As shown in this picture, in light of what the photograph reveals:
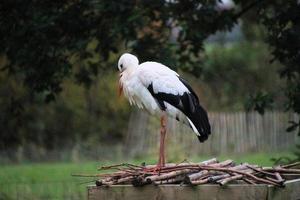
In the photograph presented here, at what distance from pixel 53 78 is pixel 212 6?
97.7 inches

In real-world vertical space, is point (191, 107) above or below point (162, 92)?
below

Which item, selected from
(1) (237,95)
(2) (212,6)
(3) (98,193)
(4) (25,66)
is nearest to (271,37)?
(2) (212,6)

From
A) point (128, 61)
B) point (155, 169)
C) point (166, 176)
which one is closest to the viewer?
point (166, 176)

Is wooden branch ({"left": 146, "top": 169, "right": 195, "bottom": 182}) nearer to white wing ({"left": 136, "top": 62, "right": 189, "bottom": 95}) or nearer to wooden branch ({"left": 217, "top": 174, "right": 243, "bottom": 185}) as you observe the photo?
wooden branch ({"left": 217, "top": 174, "right": 243, "bottom": 185})

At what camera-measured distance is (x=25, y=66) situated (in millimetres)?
11797

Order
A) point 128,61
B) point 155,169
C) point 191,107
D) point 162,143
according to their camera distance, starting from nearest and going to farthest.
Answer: point 155,169 < point 162,143 < point 191,107 < point 128,61

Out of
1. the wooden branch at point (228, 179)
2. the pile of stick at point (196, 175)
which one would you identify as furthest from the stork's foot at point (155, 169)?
the wooden branch at point (228, 179)

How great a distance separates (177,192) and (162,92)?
2314 millimetres

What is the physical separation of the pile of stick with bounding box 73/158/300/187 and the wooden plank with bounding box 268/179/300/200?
0.05 metres

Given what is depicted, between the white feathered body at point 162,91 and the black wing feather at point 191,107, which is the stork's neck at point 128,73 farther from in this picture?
the black wing feather at point 191,107

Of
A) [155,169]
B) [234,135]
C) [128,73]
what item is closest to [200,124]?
[128,73]

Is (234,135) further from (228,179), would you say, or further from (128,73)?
(228,179)

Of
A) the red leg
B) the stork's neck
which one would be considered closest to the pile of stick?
the red leg

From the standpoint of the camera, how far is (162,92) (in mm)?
7965
